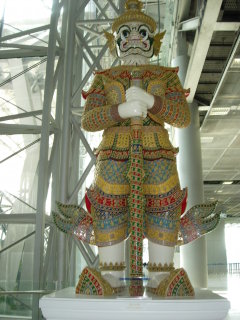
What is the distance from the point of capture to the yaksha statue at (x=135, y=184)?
77.6 inches

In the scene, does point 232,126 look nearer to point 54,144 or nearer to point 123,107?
point 54,144

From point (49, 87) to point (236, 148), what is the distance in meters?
7.06

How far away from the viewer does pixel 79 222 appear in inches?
85.5

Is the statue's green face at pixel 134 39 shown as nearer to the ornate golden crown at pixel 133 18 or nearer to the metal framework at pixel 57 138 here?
the ornate golden crown at pixel 133 18

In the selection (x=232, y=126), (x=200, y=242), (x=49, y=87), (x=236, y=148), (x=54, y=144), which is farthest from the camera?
(x=236, y=148)

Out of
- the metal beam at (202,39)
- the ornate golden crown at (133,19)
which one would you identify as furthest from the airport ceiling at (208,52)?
the ornate golden crown at (133,19)

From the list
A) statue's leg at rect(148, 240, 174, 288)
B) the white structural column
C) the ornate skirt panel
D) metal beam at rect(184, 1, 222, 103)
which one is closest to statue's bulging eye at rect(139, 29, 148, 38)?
the ornate skirt panel

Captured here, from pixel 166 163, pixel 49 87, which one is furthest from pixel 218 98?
pixel 166 163

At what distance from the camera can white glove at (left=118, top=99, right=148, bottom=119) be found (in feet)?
6.52

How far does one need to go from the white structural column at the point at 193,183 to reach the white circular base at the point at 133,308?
183 inches

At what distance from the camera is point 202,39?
14.8ft

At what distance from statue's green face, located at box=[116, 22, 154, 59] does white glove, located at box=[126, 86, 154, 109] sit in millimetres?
406

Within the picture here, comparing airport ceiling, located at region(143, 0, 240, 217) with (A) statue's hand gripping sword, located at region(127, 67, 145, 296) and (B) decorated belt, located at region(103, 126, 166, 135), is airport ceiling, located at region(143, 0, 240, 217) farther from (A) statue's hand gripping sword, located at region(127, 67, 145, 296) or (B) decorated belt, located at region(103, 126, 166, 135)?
(A) statue's hand gripping sword, located at region(127, 67, 145, 296)

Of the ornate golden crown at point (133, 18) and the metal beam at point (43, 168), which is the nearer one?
the ornate golden crown at point (133, 18)
